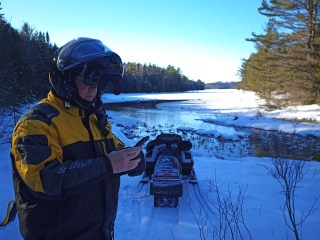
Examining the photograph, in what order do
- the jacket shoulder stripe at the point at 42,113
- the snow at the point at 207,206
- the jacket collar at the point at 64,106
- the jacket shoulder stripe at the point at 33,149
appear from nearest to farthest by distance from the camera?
the jacket shoulder stripe at the point at 33,149, the jacket shoulder stripe at the point at 42,113, the jacket collar at the point at 64,106, the snow at the point at 207,206

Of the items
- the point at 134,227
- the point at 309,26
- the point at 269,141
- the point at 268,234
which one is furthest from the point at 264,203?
the point at 309,26

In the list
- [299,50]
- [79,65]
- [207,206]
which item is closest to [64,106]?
[79,65]

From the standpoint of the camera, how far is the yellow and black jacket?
1.53 metres

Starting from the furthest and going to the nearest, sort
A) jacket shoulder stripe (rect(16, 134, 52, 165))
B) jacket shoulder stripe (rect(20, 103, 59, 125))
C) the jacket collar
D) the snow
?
the snow < the jacket collar < jacket shoulder stripe (rect(20, 103, 59, 125)) < jacket shoulder stripe (rect(16, 134, 52, 165))

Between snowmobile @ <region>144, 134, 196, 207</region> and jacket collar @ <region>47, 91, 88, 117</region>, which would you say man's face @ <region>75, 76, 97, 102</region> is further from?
snowmobile @ <region>144, 134, 196, 207</region>

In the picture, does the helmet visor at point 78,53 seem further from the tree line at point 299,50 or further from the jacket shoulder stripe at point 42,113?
the tree line at point 299,50

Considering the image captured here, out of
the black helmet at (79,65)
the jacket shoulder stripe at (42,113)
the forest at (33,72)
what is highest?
the forest at (33,72)

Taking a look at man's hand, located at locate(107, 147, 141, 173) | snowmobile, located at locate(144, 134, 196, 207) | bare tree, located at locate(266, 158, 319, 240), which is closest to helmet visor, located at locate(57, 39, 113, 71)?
man's hand, located at locate(107, 147, 141, 173)

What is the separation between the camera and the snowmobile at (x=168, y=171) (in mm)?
5527

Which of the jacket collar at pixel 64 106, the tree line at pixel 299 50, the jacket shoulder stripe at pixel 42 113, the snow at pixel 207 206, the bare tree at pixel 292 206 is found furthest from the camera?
the tree line at pixel 299 50

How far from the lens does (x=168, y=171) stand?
18.5 feet

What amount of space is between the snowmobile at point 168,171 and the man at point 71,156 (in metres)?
3.47

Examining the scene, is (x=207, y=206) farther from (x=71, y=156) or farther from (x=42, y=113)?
(x=42, y=113)

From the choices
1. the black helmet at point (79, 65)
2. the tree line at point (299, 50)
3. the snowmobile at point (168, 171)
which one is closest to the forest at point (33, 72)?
the black helmet at point (79, 65)
